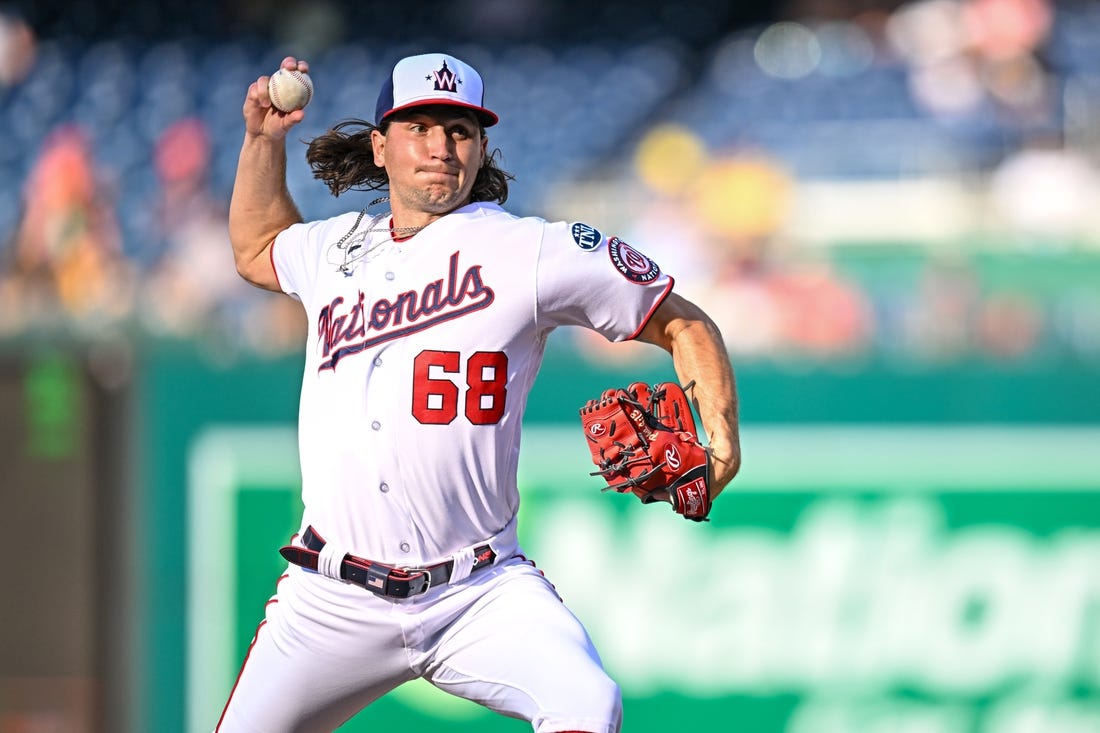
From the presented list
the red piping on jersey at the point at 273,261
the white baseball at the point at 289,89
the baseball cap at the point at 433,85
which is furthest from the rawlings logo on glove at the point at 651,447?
the white baseball at the point at 289,89

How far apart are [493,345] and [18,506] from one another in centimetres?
298

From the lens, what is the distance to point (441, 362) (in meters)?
2.94

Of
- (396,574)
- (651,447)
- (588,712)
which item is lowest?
(588,712)

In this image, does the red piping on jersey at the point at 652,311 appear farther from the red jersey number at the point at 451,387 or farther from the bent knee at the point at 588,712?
the bent knee at the point at 588,712

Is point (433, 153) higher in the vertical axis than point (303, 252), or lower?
higher

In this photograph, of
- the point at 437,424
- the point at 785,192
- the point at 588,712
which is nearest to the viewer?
the point at 588,712

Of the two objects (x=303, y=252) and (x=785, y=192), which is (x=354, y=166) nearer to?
(x=303, y=252)

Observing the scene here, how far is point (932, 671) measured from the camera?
4.96m

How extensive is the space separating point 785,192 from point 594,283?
6.76m

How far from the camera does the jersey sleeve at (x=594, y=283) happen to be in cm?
296

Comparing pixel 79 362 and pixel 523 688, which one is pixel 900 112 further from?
pixel 523 688

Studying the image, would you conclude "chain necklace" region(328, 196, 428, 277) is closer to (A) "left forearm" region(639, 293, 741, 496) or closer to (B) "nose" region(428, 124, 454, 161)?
(B) "nose" region(428, 124, 454, 161)

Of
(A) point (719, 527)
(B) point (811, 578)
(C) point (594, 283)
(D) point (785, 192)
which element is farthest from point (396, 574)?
(D) point (785, 192)

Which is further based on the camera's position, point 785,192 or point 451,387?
point 785,192
